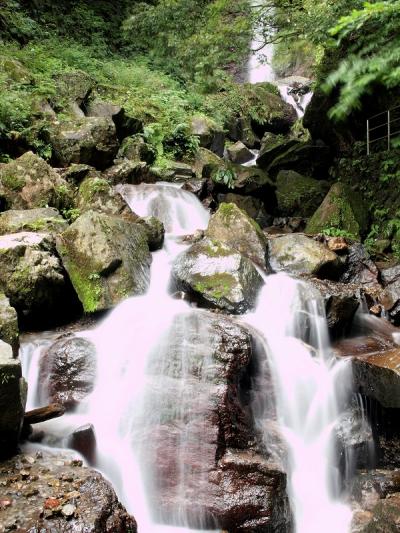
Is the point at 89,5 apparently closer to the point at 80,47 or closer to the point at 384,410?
the point at 80,47

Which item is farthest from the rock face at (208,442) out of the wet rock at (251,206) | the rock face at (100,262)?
the wet rock at (251,206)

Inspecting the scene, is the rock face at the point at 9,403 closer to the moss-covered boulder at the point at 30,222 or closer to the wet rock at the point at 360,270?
the moss-covered boulder at the point at 30,222

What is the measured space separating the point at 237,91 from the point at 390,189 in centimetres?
1257

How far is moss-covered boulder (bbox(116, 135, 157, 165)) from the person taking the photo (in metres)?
13.4

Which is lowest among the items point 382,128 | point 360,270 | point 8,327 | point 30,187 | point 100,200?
point 8,327

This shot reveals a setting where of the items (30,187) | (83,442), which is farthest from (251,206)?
(83,442)

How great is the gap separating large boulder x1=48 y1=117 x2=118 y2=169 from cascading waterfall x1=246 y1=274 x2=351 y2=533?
690 cm

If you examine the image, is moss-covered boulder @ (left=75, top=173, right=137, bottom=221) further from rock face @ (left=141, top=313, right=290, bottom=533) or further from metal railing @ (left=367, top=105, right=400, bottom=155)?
metal railing @ (left=367, top=105, right=400, bottom=155)

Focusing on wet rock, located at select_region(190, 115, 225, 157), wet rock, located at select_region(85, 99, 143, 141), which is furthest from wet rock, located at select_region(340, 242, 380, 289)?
wet rock, located at select_region(190, 115, 225, 157)

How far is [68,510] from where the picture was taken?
304 centimetres

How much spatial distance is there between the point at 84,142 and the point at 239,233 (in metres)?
5.56

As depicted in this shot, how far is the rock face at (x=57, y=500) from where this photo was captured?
295cm

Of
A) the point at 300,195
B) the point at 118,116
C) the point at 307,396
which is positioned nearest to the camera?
the point at 307,396

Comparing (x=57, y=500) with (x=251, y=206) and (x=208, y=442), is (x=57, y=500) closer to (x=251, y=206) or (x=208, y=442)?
(x=208, y=442)
